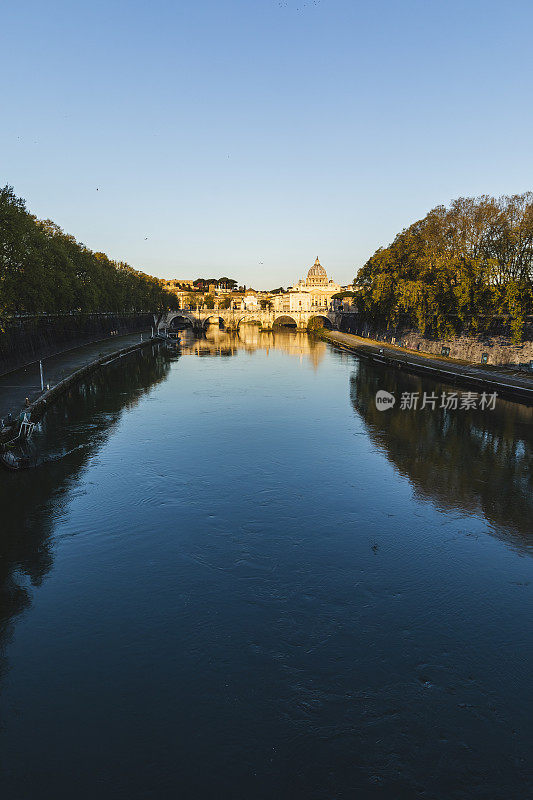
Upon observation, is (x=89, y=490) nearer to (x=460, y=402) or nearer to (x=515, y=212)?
(x=460, y=402)

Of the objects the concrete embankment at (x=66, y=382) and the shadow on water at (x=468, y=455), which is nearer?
the shadow on water at (x=468, y=455)

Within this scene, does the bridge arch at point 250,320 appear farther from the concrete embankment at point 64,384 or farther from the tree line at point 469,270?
the concrete embankment at point 64,384

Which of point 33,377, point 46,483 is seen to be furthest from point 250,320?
point 46,483

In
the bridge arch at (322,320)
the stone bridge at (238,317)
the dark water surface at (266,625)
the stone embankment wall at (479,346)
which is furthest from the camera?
the stone bridge at (238,317)

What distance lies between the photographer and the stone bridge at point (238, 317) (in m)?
148

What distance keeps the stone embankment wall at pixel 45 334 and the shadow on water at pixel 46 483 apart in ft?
22.2

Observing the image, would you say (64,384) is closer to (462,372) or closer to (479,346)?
(462,372)

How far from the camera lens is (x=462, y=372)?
46031mm

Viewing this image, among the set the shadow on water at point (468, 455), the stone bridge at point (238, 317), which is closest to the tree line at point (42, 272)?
the shadow on water at point (468, 455)

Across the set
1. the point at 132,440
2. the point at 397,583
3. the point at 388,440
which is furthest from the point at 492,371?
the point at 397,583

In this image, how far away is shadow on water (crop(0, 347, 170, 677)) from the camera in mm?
13055
